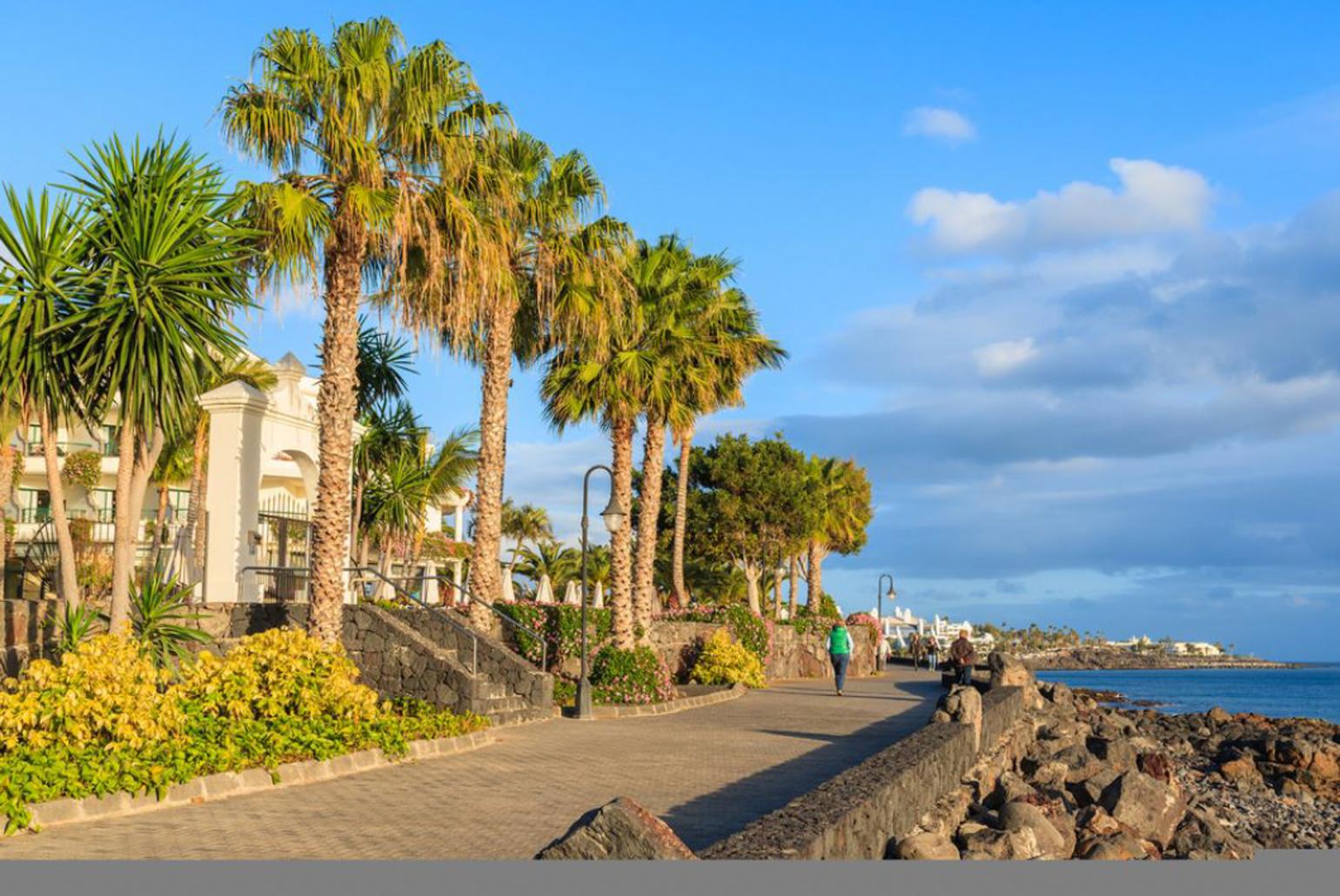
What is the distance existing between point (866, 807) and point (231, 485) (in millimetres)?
14073

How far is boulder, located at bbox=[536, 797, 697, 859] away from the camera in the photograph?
22.9ft

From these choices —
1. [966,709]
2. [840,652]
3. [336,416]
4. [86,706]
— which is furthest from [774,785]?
[840,652]

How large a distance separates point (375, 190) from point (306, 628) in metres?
6.85

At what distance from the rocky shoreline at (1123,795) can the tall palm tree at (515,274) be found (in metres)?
9.88

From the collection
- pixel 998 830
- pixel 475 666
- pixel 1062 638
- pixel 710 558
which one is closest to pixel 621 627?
pixel 475 666

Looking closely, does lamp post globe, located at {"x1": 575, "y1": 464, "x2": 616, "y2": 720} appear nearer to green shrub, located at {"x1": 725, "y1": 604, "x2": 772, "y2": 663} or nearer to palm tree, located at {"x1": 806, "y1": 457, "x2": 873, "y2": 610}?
green shrub, located at {"x1": 725, "y1": 604, "x2": 772, "y2": 663}

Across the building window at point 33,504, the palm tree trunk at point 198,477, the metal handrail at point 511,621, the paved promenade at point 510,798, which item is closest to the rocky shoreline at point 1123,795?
the paved promenade at point 510,798

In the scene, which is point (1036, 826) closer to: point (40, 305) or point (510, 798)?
point (510, 798)

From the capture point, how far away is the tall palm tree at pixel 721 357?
95.2 feet

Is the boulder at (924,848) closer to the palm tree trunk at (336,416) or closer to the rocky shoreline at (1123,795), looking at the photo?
the rocky shoreline at (1123,795)

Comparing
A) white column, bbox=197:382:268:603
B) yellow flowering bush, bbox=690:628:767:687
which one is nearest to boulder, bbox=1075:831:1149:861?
white column, bbox=197:382:268:603

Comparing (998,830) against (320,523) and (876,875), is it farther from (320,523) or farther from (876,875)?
(320,523)

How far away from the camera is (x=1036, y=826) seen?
41.1ft

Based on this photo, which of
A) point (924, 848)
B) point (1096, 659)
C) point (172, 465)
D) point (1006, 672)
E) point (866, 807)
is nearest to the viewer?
point (866, 807)
